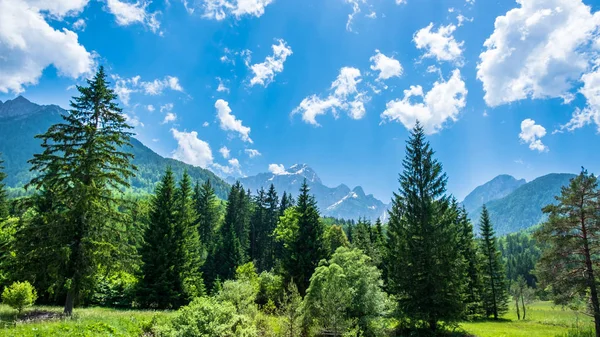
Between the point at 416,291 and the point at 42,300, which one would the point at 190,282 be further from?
the point at 416,291

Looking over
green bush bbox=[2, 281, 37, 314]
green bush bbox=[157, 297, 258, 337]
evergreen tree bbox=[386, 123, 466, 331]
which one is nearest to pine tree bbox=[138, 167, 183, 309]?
green bush bbox=[2, 281, 37, 314]

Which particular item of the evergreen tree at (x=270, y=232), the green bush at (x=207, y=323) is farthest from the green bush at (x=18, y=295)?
the evergreen tree at (x=270, y=232)

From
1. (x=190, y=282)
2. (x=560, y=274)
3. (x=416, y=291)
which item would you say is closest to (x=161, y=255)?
(x=190, y=282)

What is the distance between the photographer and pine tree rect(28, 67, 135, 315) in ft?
58.1

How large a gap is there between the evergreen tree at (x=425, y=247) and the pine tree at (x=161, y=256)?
62.3 feet

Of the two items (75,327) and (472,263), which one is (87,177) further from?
(472,263)

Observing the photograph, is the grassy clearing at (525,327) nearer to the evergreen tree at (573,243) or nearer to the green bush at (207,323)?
the evergreen tree at (573,243)

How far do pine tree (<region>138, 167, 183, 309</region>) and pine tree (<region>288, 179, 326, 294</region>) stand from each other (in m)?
10.9

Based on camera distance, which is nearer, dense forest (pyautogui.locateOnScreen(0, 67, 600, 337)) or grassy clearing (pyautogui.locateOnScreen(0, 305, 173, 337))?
grassy clearing (pyautogui.locateOnScreen(0, 305, 173, 337))

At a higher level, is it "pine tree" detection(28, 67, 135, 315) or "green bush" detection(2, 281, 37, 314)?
"pine tree" detection(28, 67, 135, 315)

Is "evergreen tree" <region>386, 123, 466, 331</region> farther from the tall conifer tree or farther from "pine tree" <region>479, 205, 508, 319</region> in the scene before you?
"pine tree" <region>479, 205, 508, 319</region>

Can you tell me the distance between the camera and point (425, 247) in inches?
811

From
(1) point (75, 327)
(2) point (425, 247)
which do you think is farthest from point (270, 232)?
(1) point (75, 327)

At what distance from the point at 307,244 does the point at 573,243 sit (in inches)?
814
